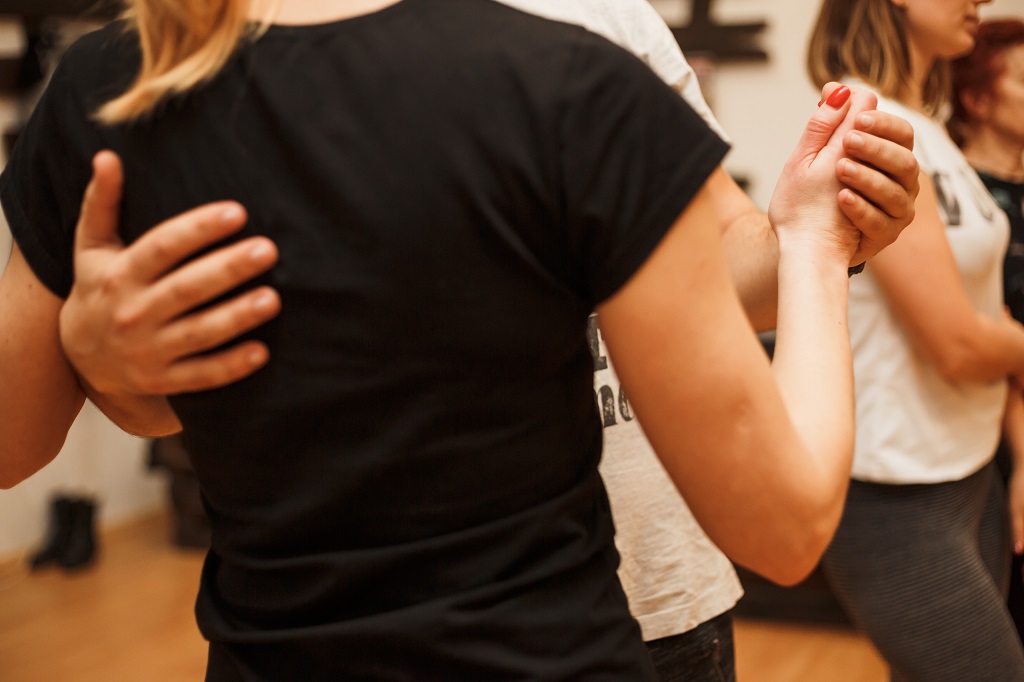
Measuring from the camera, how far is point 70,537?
3.64 meters

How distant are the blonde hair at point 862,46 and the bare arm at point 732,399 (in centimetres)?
110

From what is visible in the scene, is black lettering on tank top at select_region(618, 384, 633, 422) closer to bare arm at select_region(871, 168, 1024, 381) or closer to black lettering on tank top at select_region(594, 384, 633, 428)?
black lettering on tank top at select_region(594, 384, 633, 428)

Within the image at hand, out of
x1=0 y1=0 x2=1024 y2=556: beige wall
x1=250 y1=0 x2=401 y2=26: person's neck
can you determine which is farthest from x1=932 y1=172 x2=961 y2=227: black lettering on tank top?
x1=0 y1=0 x2=1024 y2=556: beige wall

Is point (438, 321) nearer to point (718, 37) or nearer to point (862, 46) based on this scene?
point (862, 46)

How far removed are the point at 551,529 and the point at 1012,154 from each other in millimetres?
2167

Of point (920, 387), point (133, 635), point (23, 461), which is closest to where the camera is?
point (23, 461)

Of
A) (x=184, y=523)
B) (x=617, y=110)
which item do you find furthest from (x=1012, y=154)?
(x=184, y=523)

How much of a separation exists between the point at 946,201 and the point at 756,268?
0.76 metres

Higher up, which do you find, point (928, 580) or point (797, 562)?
point (797, 562)

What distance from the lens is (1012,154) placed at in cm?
233

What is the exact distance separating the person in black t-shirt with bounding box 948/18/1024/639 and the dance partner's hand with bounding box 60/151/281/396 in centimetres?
196

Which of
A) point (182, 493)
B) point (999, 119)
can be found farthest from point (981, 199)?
point (182, 493)

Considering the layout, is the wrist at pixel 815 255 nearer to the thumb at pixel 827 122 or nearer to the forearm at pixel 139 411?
→ the thumb at pixel 827 122

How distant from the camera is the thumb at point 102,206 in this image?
604 mm
